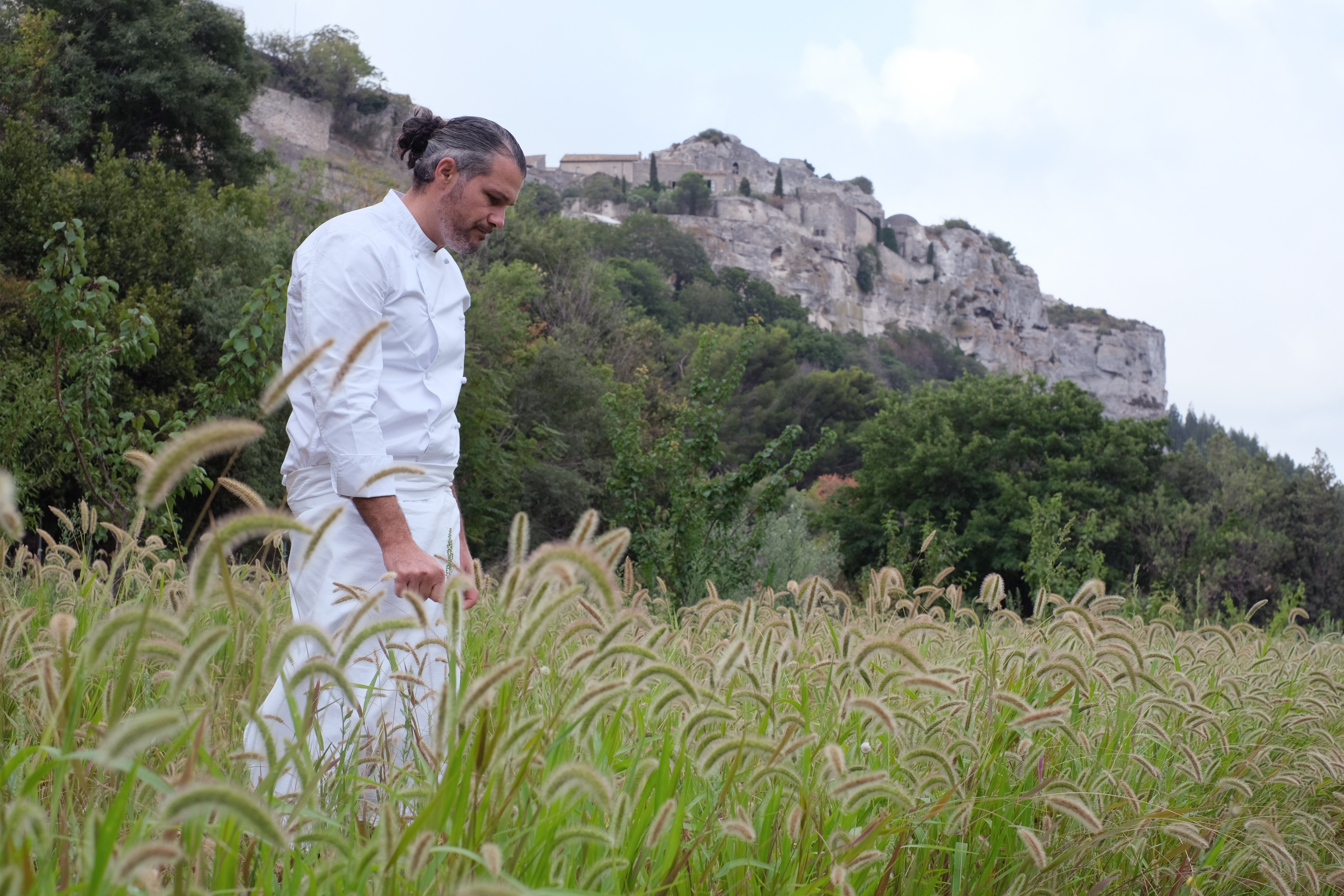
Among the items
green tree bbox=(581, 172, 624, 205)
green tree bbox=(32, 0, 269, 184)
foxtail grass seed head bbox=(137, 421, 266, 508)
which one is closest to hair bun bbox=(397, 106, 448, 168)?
foxtail grass seed head bbox=(137, 421, 266, 508)

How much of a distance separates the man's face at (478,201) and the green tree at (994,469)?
21.8 meters

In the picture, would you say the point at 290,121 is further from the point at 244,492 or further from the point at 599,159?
the point at 599,159

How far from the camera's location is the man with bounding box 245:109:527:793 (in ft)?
8.18

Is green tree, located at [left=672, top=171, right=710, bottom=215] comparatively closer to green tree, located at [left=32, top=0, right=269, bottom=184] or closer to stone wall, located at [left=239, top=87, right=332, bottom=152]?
stone wall, located at [left=239, top=87, right=332, bottom=152]

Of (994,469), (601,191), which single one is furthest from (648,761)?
(601,191)

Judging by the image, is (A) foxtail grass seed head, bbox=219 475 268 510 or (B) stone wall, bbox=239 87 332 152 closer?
(A) foxtail grass seed head, bbox=219 475 268 510

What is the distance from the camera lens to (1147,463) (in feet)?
89.4

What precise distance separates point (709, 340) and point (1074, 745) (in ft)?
33.2

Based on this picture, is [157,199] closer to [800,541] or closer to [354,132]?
[800,541]

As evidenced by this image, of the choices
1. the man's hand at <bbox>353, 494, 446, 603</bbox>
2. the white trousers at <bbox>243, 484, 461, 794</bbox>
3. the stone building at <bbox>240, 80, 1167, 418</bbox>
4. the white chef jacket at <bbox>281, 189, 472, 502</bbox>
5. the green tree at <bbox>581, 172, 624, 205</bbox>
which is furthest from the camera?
the stone building at <bbox>240, 80, 1167, 418</bbox>

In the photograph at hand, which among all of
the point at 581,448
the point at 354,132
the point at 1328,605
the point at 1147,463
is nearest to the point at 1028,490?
the point at 1147,463

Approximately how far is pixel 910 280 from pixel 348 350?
4912 inches

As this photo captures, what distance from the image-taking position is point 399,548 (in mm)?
2502

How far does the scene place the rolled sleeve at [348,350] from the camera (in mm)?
2547
